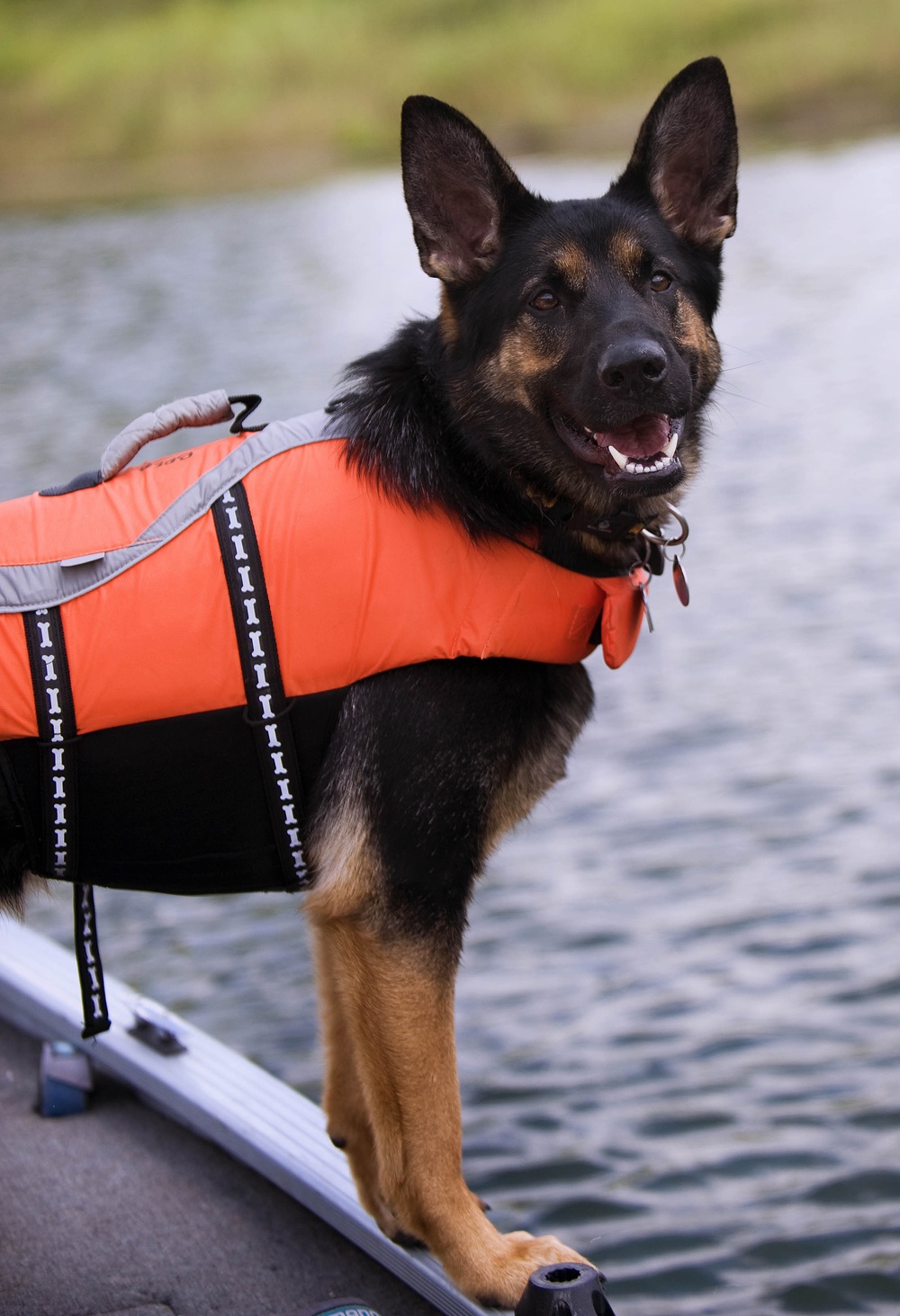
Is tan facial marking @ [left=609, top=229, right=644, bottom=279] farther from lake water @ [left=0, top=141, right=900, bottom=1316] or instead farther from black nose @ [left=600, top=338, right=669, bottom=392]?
lake water @ [left=0, top=141, right=900, bottom=1316]

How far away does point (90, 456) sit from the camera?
10.4 meters

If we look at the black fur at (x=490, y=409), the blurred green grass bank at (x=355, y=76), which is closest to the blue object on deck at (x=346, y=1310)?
the black fur at (x=490, y=409)

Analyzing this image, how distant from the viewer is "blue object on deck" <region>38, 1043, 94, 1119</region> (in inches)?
118

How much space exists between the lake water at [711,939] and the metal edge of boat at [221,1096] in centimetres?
87

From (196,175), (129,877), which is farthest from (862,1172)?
(196,175)

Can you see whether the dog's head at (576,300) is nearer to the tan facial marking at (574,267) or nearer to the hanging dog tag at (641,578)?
the tan facial marking at (574,267)

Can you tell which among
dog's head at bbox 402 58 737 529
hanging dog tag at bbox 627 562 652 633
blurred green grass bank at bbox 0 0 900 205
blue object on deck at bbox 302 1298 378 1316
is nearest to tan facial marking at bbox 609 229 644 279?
dog's head at bbox 402 58 737 529

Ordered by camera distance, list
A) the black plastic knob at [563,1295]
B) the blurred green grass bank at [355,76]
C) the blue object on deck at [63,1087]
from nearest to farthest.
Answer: the black plastic knob at [563,1295], the blue object on deck at [63,1087], the blurred green grass bank at [355,76]

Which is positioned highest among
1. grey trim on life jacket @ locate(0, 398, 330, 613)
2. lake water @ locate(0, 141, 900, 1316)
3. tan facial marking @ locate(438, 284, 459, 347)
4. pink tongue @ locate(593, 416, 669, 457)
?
tan facial marking @ locate(438, 284, 459, 347)

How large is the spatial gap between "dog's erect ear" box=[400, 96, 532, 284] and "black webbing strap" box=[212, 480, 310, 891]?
55cm

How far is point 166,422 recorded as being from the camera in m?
2.34

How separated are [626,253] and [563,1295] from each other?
1631 mm

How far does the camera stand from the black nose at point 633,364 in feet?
7.02

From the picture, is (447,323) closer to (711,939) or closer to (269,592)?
(269,592)
